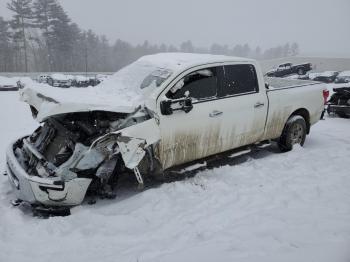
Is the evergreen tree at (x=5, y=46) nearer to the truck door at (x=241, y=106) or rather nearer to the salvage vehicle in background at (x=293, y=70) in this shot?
the salvage vehicle in background at (x=293, y=70)

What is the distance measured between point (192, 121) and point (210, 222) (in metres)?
1.56

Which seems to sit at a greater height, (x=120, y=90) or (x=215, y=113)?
(x=120, y=90)

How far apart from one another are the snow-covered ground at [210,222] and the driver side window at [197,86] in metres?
1.30

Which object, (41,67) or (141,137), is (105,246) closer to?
(141,137)

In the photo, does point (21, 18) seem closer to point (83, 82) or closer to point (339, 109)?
point (83, 82)

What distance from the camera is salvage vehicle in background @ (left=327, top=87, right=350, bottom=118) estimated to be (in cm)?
1063

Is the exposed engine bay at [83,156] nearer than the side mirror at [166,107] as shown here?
Yes

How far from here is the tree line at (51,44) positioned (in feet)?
174

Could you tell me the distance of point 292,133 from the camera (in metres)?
6.79

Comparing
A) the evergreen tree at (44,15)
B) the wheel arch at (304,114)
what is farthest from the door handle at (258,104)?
the evergreen tree at (44,15)

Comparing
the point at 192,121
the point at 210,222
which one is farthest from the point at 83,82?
the point at 210,222

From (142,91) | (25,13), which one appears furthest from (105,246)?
(25,13)

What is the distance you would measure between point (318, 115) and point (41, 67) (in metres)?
67.3

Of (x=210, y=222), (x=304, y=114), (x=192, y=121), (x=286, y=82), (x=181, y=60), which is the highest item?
(x=181, y=60)
